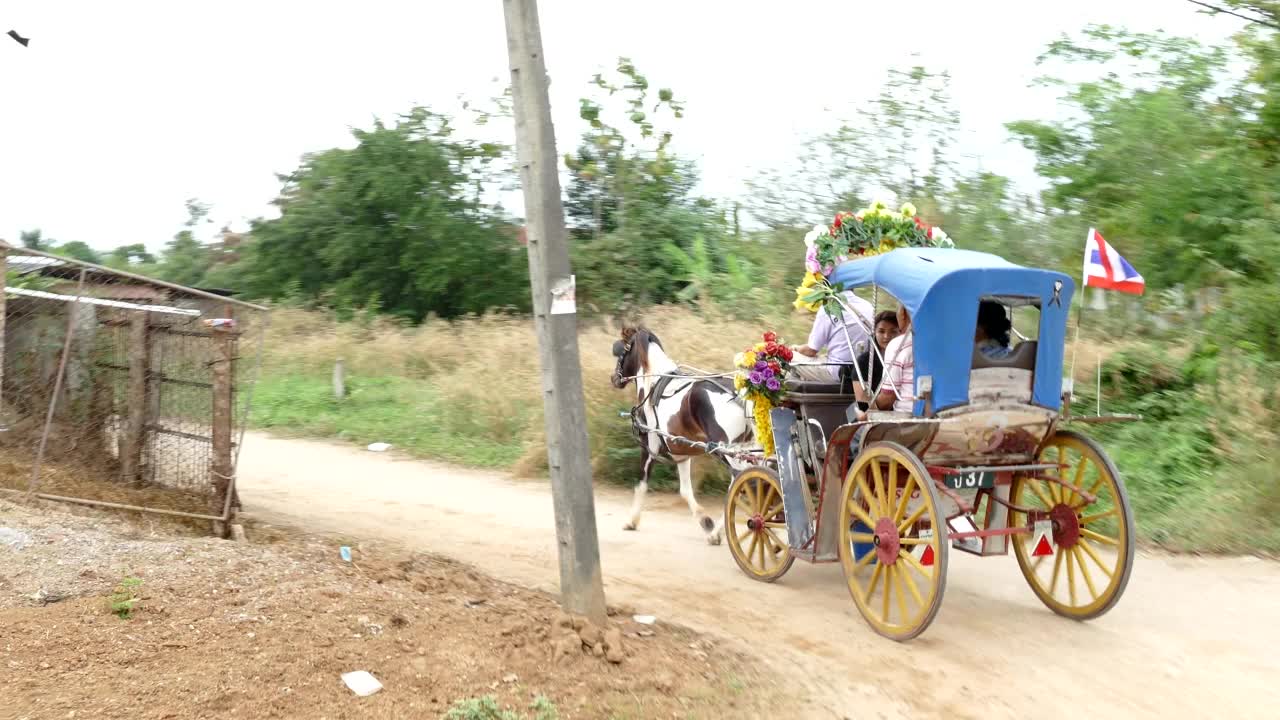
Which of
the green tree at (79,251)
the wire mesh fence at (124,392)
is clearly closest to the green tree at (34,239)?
the green tree at (79,251)

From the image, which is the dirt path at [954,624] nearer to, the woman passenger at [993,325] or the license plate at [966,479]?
the license plate at [966,479]

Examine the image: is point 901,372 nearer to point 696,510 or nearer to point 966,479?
point 966,479

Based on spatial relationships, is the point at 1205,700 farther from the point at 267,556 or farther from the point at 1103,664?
the point at 267,556

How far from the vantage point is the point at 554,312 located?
5508 millimetres

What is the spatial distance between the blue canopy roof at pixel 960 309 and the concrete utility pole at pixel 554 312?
2065 mm

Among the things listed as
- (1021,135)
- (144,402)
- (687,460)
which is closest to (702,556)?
(687,460)

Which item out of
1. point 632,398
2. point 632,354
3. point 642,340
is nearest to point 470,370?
point 632,398

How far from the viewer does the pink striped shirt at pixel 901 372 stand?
255 inches

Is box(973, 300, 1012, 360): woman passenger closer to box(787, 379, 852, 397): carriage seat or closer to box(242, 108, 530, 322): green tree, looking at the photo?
box(787, 379, 852, 397): carriage seat

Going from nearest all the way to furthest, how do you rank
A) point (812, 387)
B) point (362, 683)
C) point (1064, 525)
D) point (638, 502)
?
1. point (362, 683)
2. point (1064, 525)
3. point (812, 387)
4. point (638, 502)

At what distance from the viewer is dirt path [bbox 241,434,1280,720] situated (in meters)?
5.41

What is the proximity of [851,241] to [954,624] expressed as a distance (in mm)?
2660

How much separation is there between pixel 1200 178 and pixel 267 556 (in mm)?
10952

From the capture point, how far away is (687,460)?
387 inches
